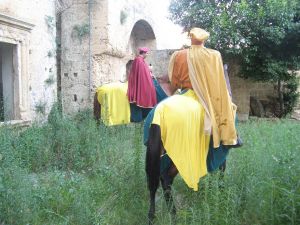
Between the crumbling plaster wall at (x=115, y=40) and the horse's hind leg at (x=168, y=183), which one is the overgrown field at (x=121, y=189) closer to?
the horse's hind leg at (x=168, y=183)

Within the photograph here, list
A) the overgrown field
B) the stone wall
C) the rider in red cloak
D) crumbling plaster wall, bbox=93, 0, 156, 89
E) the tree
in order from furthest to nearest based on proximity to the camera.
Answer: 1. the stone wall
2. the tree
3. crumbling plaster wall, bbox=93, 0, 156, 89
4. the rider in red cloak
5. the overgrown field

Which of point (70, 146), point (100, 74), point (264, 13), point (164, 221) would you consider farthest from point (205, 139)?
point (264, 13)

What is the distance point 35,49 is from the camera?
22.6ft

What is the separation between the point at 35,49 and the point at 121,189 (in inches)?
165

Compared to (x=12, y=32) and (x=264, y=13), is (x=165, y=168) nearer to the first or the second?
(x=12, y=32)

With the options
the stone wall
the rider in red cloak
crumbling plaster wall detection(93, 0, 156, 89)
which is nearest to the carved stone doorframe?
the rider in red cloak

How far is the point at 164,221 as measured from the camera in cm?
298

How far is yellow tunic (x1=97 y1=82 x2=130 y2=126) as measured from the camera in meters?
6.80

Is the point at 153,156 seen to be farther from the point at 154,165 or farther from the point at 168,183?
the point at 168,183

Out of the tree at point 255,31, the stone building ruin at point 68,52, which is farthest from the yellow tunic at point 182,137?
the tree at point 255,31

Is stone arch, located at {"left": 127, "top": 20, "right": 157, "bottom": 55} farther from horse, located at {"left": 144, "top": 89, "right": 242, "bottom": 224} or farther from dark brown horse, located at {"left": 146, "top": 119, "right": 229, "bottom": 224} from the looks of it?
dark brown horse, located at {"left": 146, "top": 119, "right": 229, "bottom": 224}

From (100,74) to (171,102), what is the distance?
6.11m

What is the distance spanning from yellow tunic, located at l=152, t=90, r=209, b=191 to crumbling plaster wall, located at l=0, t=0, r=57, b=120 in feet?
12.8

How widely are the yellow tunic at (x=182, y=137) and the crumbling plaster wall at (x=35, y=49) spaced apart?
12.8 feet
